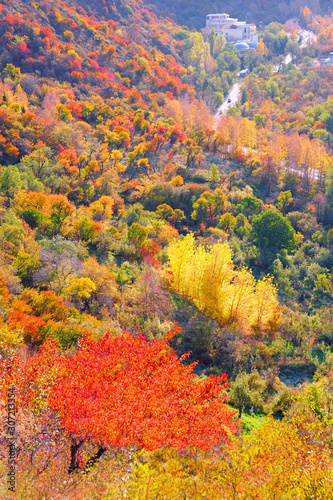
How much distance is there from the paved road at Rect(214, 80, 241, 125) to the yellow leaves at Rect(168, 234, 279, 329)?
261ft

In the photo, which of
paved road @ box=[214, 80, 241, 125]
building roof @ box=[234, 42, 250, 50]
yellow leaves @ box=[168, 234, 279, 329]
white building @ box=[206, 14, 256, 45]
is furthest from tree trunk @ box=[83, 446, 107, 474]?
white building @ box=[206, 14, 256, 45]

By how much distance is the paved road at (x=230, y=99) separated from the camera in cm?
10254

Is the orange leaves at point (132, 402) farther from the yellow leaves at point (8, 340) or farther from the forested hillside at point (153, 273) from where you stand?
the yellow leaves at point (8, 340)

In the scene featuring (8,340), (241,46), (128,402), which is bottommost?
(8,340)

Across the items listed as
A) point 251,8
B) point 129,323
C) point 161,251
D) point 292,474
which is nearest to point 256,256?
point 161,251

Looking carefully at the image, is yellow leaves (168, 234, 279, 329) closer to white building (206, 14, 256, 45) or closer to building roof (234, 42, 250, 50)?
building roof (234, 42, 250, 50)

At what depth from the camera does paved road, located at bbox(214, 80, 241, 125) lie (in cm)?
10254

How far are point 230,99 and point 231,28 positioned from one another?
215 feet

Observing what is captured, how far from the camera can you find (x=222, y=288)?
2842 centimetres

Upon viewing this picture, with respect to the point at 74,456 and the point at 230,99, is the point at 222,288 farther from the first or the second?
the point at 230,99

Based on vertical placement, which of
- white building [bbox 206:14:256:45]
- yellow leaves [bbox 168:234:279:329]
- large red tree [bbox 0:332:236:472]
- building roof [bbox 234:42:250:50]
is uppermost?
white building [bbox 206:14:256:45]

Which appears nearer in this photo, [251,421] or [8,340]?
[8,340]

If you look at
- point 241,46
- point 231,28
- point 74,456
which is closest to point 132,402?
point 74,456

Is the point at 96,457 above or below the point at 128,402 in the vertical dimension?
below
